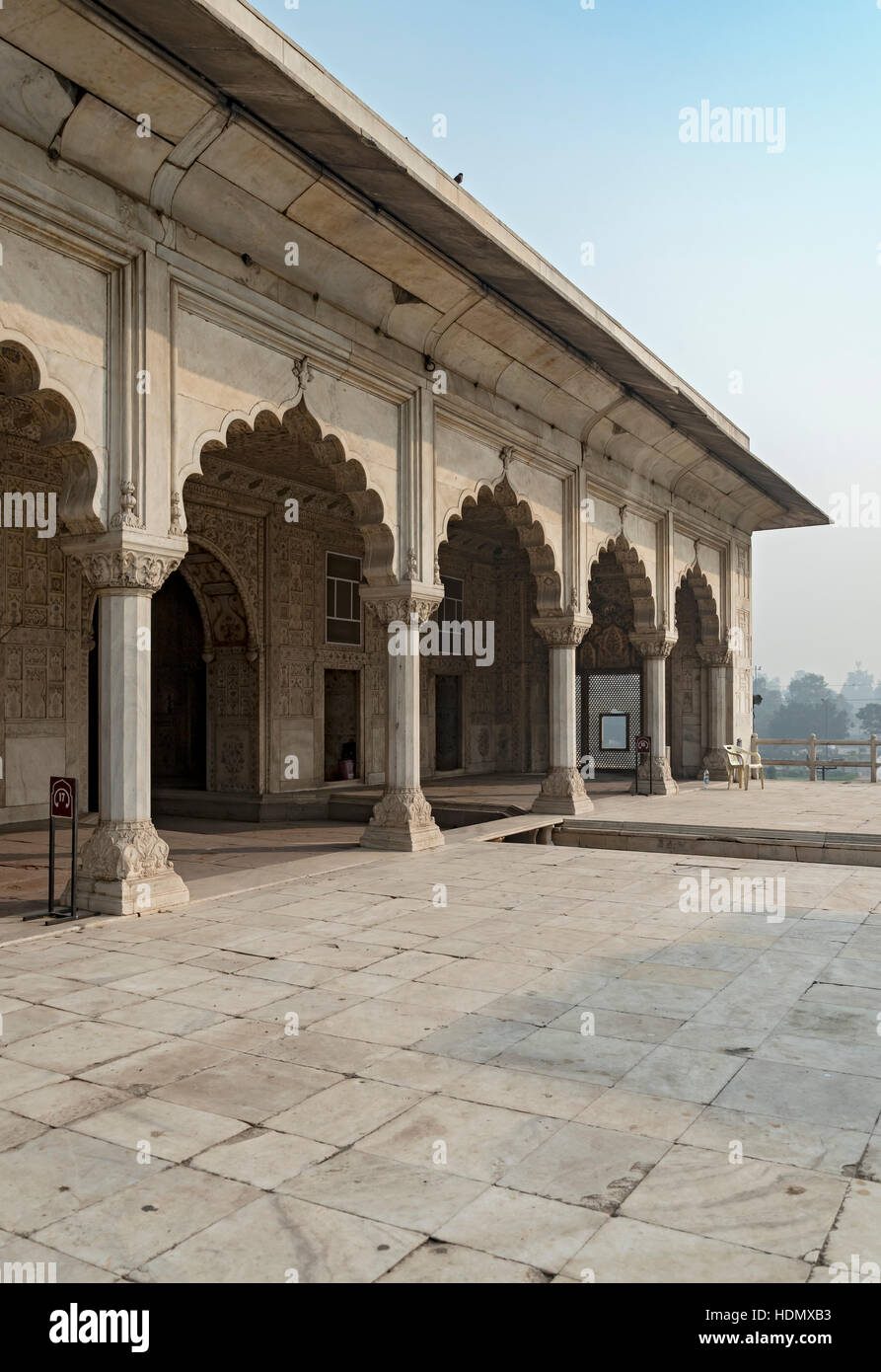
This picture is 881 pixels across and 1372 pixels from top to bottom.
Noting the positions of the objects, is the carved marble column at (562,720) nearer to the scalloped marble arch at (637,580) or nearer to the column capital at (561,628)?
the column capital at (561,628)

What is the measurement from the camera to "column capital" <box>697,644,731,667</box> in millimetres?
18969

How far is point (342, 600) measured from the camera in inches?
625

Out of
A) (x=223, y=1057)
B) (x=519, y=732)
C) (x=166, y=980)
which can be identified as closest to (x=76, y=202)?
(x=166, y=980)

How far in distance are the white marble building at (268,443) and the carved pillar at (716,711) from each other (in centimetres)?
5

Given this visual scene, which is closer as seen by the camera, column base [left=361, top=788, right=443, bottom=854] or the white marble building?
the white marble building

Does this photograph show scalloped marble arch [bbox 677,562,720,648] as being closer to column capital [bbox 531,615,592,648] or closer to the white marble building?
the white marble building

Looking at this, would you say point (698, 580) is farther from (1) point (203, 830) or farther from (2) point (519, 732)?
(1) point (203, 830)

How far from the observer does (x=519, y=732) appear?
20.5 metres

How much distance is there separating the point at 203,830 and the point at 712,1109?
963 cm

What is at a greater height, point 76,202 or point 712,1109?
point 76,202

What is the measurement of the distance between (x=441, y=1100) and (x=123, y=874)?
3735 millimetres

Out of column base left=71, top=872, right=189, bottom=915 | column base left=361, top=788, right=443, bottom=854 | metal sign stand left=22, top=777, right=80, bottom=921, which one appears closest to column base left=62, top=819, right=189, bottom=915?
column base left=71, top=872, right=189, bottom=915

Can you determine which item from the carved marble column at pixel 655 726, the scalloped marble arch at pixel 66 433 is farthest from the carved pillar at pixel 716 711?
the scalloped marble arch at pixel 66 433
